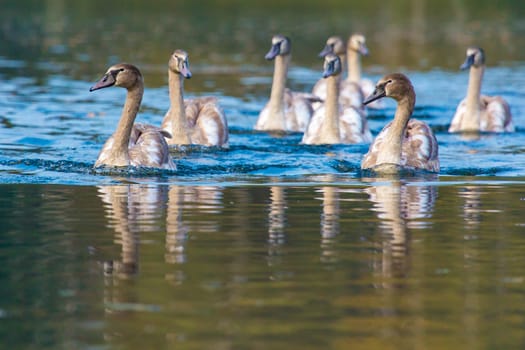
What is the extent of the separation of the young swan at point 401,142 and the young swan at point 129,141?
278 centimetres

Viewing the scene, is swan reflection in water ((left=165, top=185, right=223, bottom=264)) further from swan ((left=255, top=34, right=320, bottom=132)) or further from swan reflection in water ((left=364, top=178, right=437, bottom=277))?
swan ((left=255, top=34, right=320, bottom=132))

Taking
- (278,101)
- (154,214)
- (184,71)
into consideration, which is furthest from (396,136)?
(278,101)

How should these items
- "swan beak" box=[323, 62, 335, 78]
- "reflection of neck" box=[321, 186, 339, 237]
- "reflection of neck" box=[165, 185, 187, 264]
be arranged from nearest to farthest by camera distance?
"reflection of neck" box=[165, 185, 187, 264] → "reflection of neck" box=[321, 186, 339, 237] → "swan beak" box=[323, 62, 335, 78]

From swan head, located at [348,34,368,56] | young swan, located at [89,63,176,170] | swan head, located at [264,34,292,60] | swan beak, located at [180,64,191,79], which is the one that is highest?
swan head, located at [348,34,368,56]

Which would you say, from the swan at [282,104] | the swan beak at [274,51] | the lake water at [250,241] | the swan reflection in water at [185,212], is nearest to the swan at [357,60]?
the lake water at [250,241]

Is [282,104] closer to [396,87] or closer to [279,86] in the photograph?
[279,86]

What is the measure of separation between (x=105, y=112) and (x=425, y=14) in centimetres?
4725

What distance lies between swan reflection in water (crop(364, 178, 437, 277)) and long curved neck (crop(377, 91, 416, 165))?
0.78 m

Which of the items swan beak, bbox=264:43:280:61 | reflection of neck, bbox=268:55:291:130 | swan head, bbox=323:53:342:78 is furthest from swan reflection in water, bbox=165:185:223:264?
swan beak, bbox=264:43:280:61

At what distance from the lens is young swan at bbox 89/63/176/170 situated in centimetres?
1670

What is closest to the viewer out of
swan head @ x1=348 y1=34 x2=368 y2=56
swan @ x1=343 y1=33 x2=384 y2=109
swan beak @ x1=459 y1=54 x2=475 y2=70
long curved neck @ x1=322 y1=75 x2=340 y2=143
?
long curved neck @ x1=322 y1=75 x2=340 y2=143

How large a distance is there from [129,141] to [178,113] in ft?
9.02

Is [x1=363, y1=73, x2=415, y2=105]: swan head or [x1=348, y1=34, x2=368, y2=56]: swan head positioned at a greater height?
[x1=348, y1=34, x2=368, y2=56]: swan head

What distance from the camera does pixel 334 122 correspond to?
21141mm
